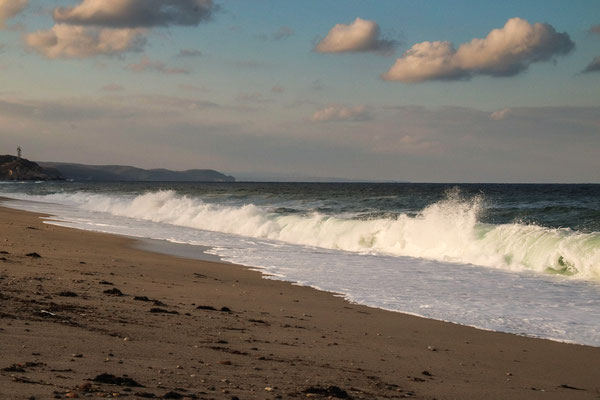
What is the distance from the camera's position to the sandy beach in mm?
4496

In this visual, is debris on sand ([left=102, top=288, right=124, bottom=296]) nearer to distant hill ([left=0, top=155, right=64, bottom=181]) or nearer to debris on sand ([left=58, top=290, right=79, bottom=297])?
debris on sand ([left=58, top=290, right=79, bottom=297])

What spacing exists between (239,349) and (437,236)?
14.9m

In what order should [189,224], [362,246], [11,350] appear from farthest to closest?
1. [189,224]
2. [362,246]
3. [11,350]

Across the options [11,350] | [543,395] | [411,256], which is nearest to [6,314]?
[11,350]

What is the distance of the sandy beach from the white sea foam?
8012 mm

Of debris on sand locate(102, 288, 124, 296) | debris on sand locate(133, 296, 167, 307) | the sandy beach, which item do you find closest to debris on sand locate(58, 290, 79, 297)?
the sandy beach

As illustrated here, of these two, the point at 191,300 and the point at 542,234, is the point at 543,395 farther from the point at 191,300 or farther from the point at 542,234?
the point at 542,234

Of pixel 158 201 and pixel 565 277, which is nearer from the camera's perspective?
Result: pixel 565 277

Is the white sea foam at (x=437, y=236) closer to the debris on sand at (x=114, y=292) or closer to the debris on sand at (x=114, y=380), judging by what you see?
A: the debris on sand at (x=114, y=292)

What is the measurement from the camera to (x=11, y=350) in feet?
15.4

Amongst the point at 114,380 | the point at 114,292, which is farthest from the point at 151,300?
the point at 114,380

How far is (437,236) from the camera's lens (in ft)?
65.3

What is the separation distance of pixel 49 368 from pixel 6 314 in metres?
1.87

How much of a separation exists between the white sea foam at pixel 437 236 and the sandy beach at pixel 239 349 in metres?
8.01
